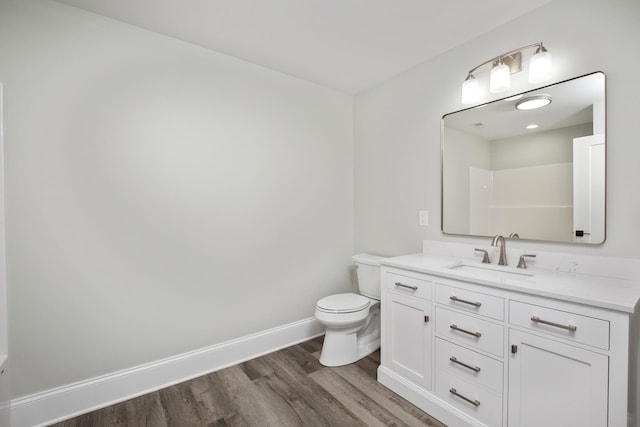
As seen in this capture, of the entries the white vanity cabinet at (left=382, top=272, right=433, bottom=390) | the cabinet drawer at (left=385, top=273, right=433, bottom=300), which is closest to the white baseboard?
the white vanity cabinet at (left=382, top=272, right=433, bottom=390)

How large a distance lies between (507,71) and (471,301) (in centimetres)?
140

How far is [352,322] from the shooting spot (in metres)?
2.21

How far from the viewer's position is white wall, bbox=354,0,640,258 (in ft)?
4.75

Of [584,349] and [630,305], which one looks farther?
[584,349]

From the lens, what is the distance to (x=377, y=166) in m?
2.81

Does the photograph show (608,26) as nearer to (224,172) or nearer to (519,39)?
(519,39)

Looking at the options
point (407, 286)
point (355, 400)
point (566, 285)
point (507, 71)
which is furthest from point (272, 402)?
point (507, 71)

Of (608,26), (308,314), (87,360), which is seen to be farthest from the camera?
(308,314)

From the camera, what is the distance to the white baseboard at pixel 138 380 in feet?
5.35

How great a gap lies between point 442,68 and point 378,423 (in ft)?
8.14

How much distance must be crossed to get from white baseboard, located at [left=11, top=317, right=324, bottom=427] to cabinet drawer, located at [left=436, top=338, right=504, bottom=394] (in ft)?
4.42

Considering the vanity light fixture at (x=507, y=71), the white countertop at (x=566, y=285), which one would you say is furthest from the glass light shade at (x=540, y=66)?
the white countertop at (x=566, y=285)

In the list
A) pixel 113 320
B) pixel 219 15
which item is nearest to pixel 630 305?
pixel 219 15

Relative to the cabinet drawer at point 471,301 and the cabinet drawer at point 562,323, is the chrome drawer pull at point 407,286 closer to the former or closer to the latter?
the cabinet drawer at point 471,301
